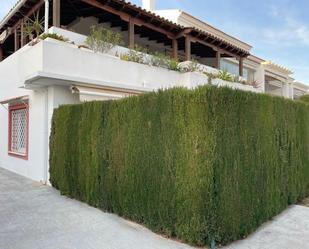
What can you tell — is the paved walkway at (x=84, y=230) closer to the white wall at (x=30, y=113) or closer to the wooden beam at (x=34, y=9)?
the white wall at (x=30, y=113)

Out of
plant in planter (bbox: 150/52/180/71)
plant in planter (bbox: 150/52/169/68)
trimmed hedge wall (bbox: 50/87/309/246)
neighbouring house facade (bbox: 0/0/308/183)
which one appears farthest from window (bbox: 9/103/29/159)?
plant in planter (bbox: 150/52/180/71)

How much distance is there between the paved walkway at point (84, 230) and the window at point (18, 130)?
683 cm

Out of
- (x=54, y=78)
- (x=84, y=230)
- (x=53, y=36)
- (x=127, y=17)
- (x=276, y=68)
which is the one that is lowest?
(x=84, y=230)

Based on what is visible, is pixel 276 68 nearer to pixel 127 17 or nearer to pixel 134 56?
pixel 127 17

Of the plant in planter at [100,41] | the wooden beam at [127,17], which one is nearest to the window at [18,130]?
the plant in planter at [100,41]

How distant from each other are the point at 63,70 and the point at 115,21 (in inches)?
408

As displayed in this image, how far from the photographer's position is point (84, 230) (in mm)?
10227

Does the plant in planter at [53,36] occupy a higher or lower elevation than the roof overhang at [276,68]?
lower

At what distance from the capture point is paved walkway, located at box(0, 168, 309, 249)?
29.9ft

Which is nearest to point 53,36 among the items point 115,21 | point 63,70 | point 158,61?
point 63,70

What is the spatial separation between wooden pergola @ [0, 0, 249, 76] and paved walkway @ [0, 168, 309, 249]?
10.6m

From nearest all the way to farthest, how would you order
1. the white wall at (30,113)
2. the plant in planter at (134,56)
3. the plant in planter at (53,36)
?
1. the plant in planter at (53,36)
2. the white wall at (30,113)
3. the plant in planter at (134,56)

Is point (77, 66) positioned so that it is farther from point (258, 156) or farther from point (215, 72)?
point (215, 72)

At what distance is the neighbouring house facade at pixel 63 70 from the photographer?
16.3 m
